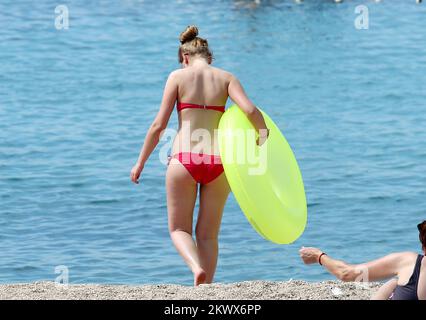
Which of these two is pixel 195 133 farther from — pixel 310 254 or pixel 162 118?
pixel 310 254

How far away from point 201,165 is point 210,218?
31 cm

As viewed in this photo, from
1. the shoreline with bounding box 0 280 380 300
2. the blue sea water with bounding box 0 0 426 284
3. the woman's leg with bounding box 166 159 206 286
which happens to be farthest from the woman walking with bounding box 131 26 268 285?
the blue sea water with bounding box 0 0 426 284

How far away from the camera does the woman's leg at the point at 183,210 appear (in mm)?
5938

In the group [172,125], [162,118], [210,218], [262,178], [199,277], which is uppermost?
[162,118]

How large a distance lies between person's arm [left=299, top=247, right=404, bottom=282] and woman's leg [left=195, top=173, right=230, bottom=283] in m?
0.88

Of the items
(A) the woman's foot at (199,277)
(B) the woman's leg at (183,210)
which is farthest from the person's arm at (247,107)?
(A) the woman's foot at (199,277)

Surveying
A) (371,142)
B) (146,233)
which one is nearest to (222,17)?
(371,142)

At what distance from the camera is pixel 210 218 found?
6043 millimetres

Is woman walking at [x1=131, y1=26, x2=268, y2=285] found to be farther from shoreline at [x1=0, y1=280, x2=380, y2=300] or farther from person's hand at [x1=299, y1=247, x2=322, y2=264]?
person's hand at [x1=299, y1=247, x2=322, y2=264]

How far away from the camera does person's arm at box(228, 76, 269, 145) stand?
231 inches

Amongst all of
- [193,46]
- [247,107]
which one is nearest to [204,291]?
[247,107]

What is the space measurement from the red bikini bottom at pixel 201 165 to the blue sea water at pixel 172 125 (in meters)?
3.37

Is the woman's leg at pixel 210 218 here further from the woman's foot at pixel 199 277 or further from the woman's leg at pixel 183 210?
the woman's foot at pixel 199 277

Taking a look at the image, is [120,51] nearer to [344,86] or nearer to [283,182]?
[344,86]
